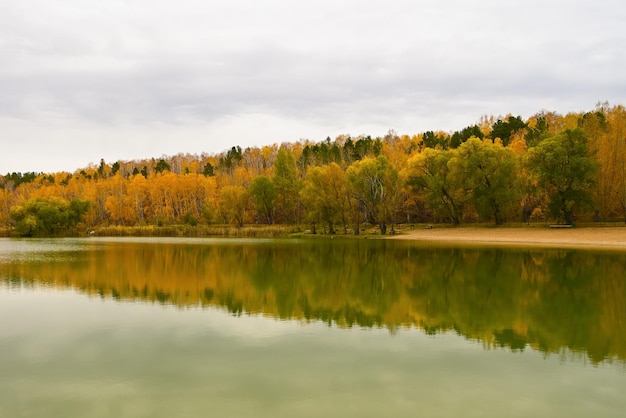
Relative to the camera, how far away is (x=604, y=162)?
6938 centimetres

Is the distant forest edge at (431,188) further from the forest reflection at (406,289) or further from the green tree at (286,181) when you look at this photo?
the forest reflection at (406,289)

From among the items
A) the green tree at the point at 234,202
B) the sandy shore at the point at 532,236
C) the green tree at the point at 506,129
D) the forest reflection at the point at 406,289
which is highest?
the green tree at the point at 506,129

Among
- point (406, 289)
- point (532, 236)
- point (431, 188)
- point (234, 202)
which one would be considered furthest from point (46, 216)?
point (406, 289)

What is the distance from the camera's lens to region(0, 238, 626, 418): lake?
9.56 meters

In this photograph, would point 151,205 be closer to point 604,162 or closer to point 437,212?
point 437,212

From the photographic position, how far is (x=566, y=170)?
65875 millimetres

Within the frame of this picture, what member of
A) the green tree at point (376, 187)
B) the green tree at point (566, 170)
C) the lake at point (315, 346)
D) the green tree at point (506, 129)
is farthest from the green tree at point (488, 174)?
the lake at point (315, 346)

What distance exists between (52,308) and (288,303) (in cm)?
914

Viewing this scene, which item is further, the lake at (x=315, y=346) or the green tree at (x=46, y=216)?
the green tree at (x=46, y=216)

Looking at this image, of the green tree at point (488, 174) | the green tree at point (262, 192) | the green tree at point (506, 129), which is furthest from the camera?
the green tree at point (506, 129)

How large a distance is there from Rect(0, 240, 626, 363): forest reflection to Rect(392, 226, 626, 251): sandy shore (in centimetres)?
1664

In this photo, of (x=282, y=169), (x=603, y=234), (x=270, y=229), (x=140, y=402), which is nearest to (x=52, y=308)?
(x=140, y=402)

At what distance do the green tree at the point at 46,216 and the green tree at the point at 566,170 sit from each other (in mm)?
89746

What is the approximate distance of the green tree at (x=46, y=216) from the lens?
325 ft
